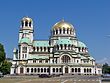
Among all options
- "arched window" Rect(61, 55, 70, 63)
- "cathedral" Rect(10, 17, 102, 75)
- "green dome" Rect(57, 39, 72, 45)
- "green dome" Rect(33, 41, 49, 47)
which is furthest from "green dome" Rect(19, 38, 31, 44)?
"arched window" Rect(61, 55, 70, 63)

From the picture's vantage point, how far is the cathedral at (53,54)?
140 m

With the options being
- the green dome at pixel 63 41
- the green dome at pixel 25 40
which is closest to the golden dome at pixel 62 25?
the green dome at pixel 63 41

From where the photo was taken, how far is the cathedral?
461ft

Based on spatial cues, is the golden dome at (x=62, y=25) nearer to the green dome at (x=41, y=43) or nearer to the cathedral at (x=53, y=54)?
the cathedral at (x=53, y=54)

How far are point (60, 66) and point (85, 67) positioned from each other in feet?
33.7

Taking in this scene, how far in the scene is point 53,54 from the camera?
14650 centimetres

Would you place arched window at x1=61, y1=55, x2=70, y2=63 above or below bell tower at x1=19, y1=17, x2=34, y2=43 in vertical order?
below

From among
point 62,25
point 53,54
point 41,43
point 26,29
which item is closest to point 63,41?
point 53,54

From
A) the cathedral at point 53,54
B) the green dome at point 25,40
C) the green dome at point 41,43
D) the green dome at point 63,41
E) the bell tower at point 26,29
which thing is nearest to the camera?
the cathedral at point 53,54

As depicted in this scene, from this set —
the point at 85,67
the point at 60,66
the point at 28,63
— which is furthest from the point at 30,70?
the point at 85,67

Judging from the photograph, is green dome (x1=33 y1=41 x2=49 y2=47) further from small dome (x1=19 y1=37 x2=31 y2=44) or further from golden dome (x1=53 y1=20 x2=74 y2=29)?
golden dome (x1=53 y1=20 x2=74 y2=29)

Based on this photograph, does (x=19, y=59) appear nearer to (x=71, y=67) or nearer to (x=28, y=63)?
(x=28, y=63)

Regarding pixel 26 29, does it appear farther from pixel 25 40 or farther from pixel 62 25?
pixel 62 25

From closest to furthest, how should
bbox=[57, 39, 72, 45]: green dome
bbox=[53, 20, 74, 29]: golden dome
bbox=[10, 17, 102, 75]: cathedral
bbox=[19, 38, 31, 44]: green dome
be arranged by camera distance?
bbox=[10, 17, 102, 75]: cathedral, bbox=[57, 39, 72, 45]: green dome, bbox=[19, 38, 31, 44]: green dome, bbox=[53, 20, 74, 29]: golden dome
